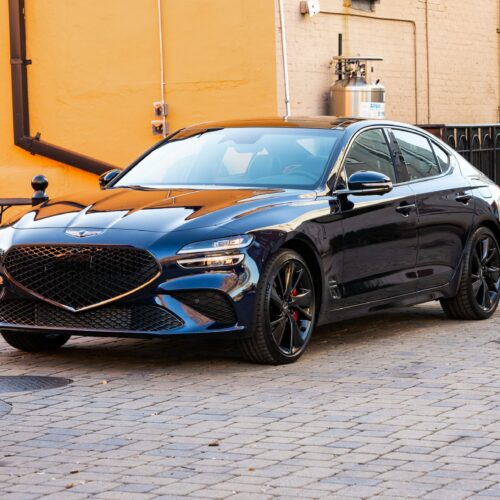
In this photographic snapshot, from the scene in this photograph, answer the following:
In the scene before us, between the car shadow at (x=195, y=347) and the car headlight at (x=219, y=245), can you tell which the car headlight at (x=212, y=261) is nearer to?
the car headlight at (x=219, y=245)

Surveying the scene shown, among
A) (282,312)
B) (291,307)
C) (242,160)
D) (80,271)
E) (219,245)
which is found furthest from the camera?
(242,160)

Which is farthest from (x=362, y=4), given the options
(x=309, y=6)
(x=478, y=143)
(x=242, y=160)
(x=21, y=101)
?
(x=242, y=160)

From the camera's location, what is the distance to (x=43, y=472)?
18.7 ft

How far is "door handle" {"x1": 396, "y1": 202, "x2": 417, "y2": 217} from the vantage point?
9.68m

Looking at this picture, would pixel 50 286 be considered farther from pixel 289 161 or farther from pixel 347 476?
pixel 347 476

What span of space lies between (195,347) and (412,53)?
36.8 ft

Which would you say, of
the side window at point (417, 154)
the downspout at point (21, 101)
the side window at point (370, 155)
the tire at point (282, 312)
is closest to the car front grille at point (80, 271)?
the tire at point (282, 312)

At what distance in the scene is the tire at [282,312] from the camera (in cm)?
824

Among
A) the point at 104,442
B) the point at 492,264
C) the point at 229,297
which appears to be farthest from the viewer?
the point at 492,264

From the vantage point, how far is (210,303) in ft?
26.5

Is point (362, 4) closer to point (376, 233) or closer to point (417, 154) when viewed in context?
point (417, 154)

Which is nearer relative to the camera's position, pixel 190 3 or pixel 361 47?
pixel 190 3

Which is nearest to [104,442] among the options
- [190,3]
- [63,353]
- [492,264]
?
[63,353]

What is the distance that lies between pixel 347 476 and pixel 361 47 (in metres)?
13.3
